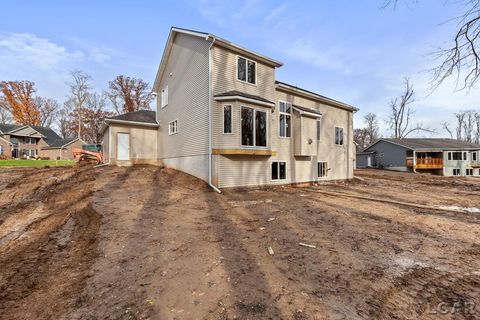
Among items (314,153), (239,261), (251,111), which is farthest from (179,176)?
(239,261)

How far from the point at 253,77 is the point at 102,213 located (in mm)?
9722

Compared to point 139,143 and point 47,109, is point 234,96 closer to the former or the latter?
point 139,143

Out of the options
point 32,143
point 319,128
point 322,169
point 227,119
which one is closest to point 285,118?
point 319,128

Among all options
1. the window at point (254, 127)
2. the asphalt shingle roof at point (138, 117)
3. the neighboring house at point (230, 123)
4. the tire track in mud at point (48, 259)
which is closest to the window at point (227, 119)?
the neighboring house at point (230, 123)

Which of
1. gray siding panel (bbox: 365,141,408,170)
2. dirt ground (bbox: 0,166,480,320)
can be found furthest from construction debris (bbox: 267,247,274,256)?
gray siding panel (bbox: 365,141,408,170)

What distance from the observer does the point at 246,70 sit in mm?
12750

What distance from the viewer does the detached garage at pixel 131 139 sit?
1589 cm

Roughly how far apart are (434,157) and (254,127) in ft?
122

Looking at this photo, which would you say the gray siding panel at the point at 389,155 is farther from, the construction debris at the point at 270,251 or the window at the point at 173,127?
the construction debris at the point at 270,251

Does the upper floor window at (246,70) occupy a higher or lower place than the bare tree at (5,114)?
lower

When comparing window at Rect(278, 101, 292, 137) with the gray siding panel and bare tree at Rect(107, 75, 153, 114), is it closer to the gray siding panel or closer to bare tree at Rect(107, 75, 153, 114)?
the gray siding panel

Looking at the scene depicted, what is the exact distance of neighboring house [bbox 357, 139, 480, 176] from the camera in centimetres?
3478

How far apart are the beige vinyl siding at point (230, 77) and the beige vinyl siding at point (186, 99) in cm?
52

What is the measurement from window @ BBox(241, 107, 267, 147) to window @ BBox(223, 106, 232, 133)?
2.14ft
